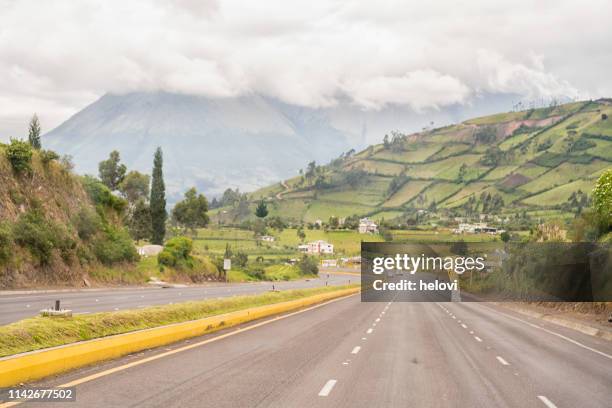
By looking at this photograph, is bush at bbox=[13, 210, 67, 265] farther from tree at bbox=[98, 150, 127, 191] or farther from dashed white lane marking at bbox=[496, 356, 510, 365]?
tree at bbox=[98, 150, 127, 191]

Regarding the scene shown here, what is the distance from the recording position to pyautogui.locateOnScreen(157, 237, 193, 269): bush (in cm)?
7750

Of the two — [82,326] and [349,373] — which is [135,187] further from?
[349,373]

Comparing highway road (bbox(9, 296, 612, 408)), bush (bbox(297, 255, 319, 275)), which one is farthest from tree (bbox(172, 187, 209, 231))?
highway road (bbox(9, 296, 612, 408))

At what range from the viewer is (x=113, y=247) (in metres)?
63.2

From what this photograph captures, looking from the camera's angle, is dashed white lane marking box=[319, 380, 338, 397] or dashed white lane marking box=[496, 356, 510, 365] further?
dashed white lane marking box=[496, 356, 510, 365]

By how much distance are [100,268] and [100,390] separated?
170ft

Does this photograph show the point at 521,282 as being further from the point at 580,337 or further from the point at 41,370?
the point at 41,370

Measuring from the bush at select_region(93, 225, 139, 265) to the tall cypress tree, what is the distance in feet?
92.8

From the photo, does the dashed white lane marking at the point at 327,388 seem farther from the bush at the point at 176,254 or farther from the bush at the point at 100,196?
the bush at the point at 176,254

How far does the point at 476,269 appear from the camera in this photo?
85062 mm

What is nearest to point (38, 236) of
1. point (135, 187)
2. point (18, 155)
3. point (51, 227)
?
point (51, 227)

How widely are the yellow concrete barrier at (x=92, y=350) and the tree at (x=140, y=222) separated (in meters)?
89.9

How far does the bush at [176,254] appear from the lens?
7750 cm

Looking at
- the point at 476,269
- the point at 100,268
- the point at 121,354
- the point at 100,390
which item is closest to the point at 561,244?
the point at 121,354
